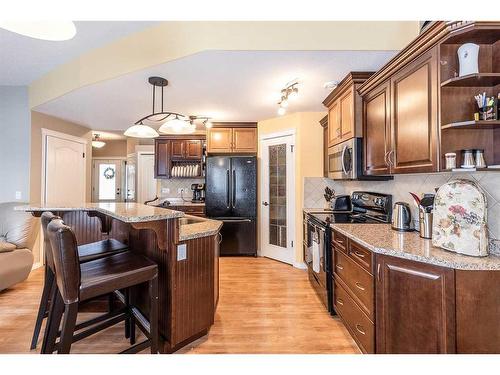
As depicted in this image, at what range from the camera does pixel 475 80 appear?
1424mm

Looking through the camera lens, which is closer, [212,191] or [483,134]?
[483,134]

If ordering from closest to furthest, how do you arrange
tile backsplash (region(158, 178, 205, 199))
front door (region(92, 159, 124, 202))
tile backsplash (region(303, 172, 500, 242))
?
tile backsplash (region(303, 172, 500, 242)) < tile backsplash (region(158, 178, 205, 199)) < front door (region(92, 159, 124, 202))

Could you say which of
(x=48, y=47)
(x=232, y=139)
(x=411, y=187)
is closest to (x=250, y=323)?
(x=411, y=187)

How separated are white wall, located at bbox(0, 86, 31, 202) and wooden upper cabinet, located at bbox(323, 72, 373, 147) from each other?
4134mm

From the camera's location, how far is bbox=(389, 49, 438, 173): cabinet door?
5.13ft

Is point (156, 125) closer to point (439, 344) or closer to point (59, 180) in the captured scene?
point (59, 180)

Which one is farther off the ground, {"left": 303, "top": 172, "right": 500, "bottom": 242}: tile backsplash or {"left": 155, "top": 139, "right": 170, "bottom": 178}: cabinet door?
{"left": 155, "top": 139, "right": 170, "bottom": 178}: cabinet door

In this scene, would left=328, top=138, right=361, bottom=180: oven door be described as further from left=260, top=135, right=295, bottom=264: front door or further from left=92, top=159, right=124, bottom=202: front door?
left=92, top=159, right=124, bottom=202: front door

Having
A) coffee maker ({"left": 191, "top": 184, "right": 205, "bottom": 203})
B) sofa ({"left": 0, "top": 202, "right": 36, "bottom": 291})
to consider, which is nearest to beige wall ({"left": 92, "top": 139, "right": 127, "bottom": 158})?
coffee maker ({"left": 191, "top": 184, "right": 205, "bottom": 203})

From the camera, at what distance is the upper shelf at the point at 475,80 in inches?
53.9

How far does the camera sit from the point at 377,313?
155cm

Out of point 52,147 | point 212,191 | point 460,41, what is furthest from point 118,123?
point 460,41

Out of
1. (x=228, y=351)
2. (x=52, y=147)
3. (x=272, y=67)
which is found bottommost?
(x=228, y=351)

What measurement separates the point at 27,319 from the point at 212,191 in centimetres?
266
